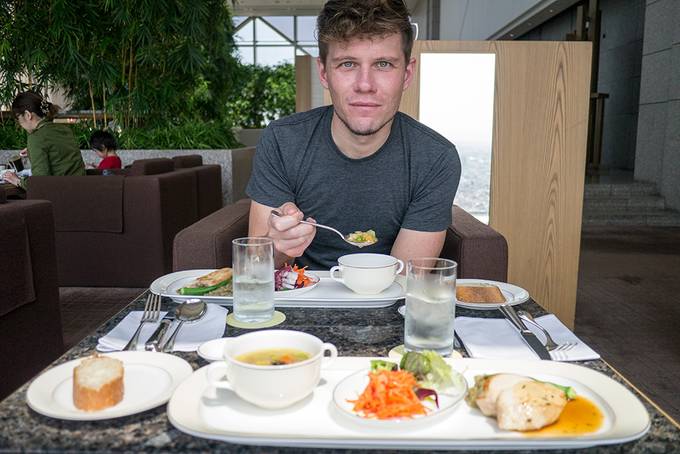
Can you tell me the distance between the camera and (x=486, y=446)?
605 millimetres

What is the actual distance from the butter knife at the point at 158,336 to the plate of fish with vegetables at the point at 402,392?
13.9 inches

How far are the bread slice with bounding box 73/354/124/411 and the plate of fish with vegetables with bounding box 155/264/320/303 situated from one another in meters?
0.43

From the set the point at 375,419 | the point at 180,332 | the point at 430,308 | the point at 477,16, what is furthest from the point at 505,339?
the point at 477,16

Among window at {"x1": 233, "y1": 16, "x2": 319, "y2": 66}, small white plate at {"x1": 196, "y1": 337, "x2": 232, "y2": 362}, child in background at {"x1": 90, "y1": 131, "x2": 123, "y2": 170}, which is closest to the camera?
small white plate at {"x1": 196, "y1": 337, "x2": 232, "y2": 362}

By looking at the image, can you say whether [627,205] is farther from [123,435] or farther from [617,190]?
[123,435]

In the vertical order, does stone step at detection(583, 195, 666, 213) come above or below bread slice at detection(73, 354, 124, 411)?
below

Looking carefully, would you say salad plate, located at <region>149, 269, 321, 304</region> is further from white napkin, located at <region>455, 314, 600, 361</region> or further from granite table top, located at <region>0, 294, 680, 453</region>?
granite table top, located at <region>0, 294, 680, 453</region>

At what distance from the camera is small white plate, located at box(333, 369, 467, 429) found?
0.62 metres

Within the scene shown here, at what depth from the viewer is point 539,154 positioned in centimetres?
267

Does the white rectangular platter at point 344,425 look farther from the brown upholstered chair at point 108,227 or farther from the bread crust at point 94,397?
the brown upholstered chair at point 108,227

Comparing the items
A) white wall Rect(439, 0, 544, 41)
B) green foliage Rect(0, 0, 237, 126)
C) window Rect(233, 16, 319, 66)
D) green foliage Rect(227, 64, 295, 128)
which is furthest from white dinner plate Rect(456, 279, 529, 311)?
window Rect(233, 16, 319, 66)

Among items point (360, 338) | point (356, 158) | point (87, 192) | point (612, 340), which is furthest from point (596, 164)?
point (360, 338)

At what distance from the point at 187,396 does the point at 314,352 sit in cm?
16

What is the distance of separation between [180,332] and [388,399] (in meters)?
0.45
